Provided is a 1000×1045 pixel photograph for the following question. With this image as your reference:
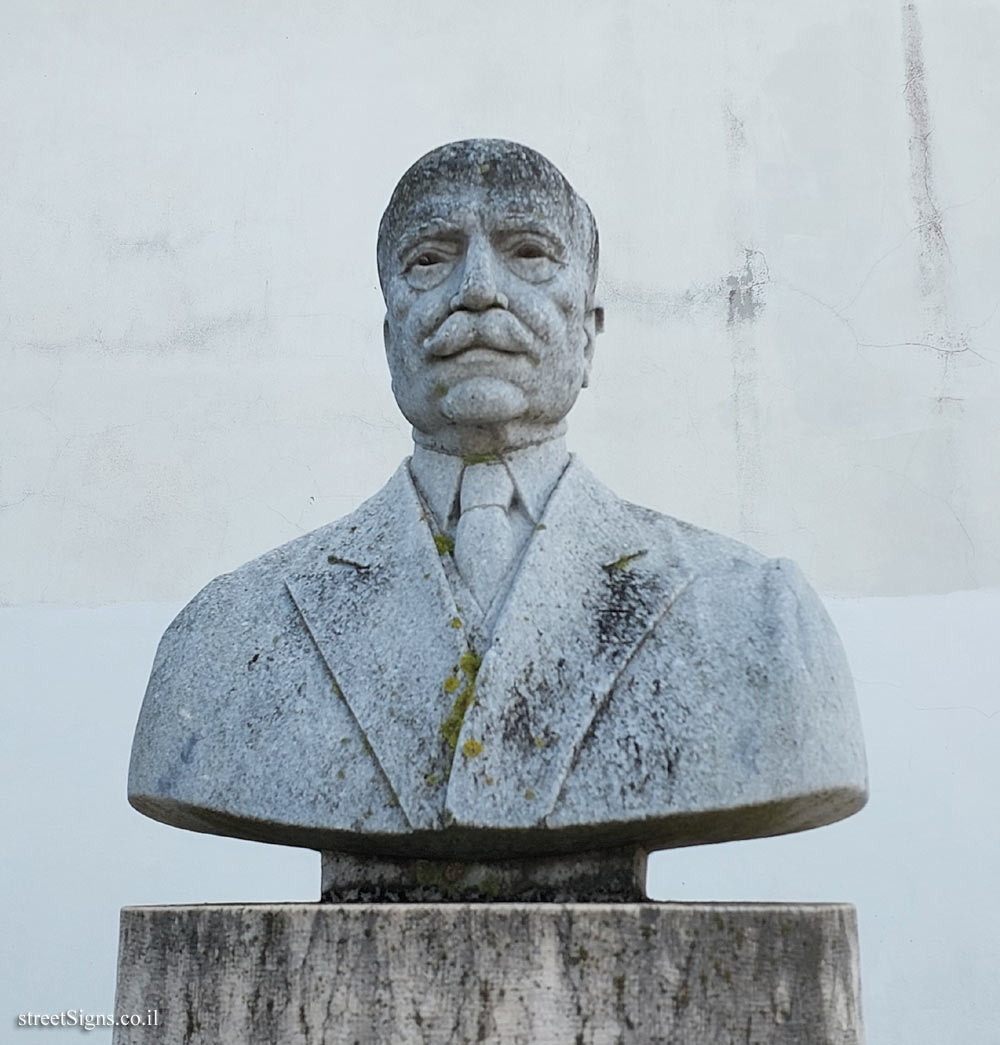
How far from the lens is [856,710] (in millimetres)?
2197

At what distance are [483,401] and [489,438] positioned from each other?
0.25ft

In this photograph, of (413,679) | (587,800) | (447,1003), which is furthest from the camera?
(413,679)

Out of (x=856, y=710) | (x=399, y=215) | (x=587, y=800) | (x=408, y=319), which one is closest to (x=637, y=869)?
(x=587, y=800)

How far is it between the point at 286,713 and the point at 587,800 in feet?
1.48

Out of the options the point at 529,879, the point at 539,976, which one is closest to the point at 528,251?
the point at 529,879

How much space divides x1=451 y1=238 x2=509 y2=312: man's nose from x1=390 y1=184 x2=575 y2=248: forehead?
0.05 meters

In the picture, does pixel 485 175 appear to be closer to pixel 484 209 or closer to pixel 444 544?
pixel 484 209

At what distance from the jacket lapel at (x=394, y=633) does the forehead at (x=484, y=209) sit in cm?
38

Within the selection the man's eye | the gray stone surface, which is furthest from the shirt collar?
the gray stone surface

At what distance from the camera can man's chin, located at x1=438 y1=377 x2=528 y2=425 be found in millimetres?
2330

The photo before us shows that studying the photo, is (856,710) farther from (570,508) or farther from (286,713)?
(286,713)

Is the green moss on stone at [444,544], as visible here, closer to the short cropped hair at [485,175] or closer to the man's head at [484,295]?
the man's head at [484,295]

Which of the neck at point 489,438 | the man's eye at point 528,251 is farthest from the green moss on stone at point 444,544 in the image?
the man's eye at point 528,251

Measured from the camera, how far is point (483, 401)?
7.64 feet
